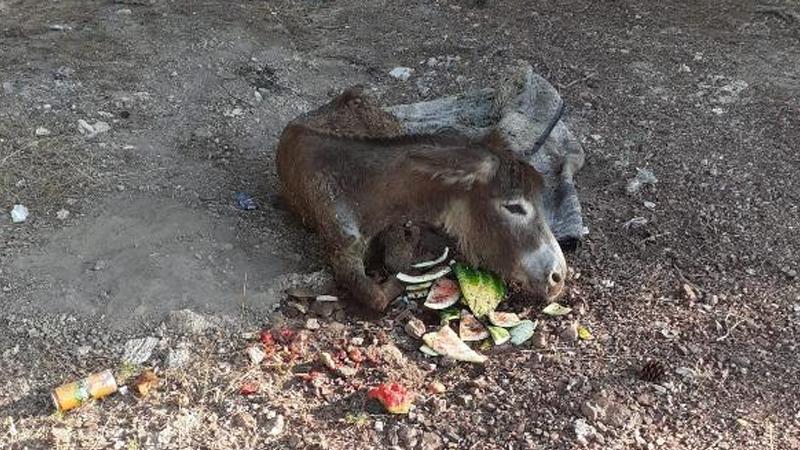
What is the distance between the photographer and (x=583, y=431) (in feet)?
11.5

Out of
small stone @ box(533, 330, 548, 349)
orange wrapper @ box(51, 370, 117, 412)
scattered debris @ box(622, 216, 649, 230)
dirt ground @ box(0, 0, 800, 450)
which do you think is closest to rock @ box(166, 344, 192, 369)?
dirt ground @ box(0, 0, 800, 450)

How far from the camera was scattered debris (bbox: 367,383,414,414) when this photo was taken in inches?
141

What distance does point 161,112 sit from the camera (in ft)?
18.1

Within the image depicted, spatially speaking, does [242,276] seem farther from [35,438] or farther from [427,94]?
[427,94]

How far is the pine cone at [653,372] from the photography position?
376 cm

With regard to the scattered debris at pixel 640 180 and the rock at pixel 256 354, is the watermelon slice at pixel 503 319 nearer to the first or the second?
the rock at pixel 256 354

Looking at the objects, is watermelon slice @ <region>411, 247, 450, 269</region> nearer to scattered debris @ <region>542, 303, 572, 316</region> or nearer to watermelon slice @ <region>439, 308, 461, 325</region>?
watermelon slice @ <region>439, 308, 461, 325</region>

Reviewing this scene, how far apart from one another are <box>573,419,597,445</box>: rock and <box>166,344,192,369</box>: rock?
65.7 inches

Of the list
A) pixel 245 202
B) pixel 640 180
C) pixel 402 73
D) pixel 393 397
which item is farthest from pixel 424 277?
pixel 402 73

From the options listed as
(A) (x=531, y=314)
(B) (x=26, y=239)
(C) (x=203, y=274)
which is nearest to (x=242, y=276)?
(C) (x=203, y=274)

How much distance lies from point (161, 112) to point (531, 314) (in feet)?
9.03

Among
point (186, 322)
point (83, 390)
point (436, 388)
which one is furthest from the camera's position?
point (186, 322)

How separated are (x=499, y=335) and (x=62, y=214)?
2.35 meters

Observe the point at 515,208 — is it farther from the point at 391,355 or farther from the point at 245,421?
the point at 245,421
